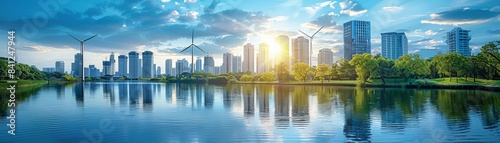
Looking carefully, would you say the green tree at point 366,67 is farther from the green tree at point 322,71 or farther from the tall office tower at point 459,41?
the tall office tower at point 459,41

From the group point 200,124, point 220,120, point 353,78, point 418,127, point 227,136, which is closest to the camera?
point 227,136

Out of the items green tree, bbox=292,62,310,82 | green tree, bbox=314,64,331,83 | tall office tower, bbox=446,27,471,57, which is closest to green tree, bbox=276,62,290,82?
green tree, bbox=292,62,310,82

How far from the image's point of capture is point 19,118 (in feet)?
76.6

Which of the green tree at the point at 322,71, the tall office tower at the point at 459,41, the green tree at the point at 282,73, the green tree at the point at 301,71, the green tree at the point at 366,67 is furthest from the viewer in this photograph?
the tall office tower at the point at 459,41

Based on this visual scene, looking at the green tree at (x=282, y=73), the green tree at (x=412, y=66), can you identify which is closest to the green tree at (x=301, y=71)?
the green tree at (x=282, y=73)

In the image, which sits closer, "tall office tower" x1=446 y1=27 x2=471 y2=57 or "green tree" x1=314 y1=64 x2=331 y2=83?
"green tree" x1=314 y1=64 x2=331 y2=83

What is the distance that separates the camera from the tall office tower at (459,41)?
172 metres

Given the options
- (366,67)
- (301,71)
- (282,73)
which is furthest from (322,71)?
(366,67)

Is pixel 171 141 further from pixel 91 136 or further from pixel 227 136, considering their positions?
pixel 91 136

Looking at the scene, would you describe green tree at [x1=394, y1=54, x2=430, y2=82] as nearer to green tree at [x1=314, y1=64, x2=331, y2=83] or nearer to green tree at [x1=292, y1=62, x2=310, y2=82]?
green tree at [x1=314, y1=64, x2=331, y2=83]

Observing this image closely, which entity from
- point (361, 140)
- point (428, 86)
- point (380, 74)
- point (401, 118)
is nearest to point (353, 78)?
point (380, 74)

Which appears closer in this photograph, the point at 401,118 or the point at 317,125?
the point at 317,125

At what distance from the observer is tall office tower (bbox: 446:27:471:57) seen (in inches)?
6781

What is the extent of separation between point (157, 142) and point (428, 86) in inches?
2702
